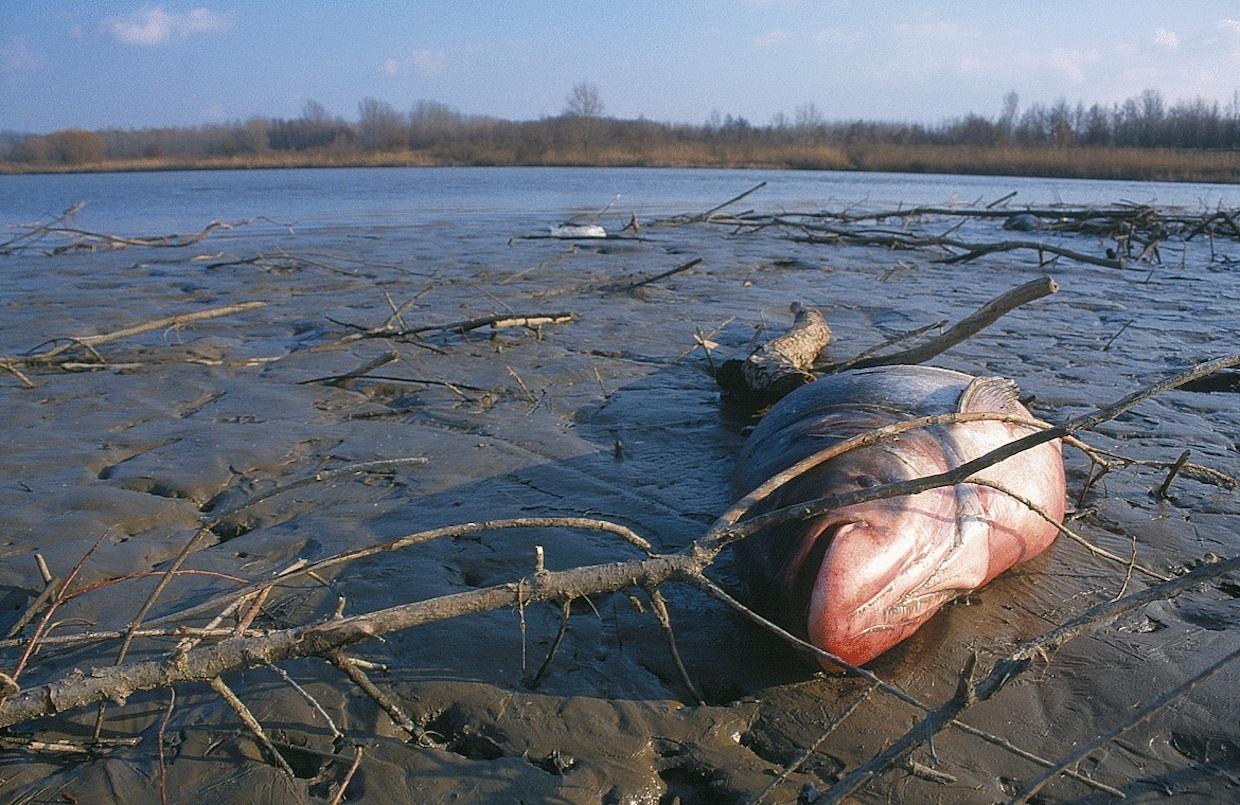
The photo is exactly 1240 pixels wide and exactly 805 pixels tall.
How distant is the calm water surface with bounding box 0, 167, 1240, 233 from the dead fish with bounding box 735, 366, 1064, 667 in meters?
17.8

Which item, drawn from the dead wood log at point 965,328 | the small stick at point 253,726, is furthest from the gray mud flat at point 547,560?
the dead wood log at point 965,328

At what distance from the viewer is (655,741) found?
7.46 feet

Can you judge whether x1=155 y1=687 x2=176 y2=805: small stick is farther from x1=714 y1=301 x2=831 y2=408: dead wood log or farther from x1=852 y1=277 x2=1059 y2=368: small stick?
x1=852 y1=277 x2=1059 y2=368: small stick

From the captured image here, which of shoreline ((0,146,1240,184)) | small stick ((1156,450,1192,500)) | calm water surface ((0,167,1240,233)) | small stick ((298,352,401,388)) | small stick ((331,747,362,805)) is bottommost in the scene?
small stick ((331,747,362,805))

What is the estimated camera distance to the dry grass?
34969mm

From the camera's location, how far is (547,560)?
3.21 m

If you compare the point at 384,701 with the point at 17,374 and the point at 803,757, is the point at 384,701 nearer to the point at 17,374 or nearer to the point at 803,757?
the point at 803,757

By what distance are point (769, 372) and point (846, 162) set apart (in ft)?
146

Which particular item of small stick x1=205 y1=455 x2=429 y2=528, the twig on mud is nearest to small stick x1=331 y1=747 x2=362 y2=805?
small stick x1=205 y1=455 x2=429 y2=528

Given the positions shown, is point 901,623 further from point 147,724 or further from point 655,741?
point 147,724

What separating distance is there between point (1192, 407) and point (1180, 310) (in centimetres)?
434

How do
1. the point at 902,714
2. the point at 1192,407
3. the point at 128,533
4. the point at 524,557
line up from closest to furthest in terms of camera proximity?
the point at 902,714 < the point at 524,557 < the point at 128,533 < the point at 1192,407

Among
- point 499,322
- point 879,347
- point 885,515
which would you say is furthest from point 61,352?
point 885,515

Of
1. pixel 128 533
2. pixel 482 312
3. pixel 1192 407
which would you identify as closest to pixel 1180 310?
pixel 1192 407
